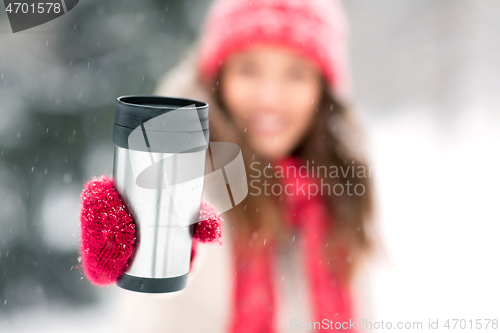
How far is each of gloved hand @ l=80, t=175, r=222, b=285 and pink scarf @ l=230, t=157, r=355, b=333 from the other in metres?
0.60

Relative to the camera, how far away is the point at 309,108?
3.64ft

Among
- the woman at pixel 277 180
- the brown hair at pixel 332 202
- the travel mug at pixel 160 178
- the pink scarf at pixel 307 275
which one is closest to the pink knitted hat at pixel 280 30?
the woman at pixel 277 180

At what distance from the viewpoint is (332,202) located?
1.18 metres

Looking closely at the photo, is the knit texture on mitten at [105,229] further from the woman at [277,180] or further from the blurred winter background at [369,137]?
the woman at [277,180]

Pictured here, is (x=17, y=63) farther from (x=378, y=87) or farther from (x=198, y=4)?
(x=378, y=87)

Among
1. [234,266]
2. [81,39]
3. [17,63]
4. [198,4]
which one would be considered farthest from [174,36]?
[234,266]

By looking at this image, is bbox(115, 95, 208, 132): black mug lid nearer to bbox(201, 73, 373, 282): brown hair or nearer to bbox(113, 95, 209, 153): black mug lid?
bbox(113, 95, 209, 153): black mug lid

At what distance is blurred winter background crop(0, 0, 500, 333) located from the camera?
1.35 m

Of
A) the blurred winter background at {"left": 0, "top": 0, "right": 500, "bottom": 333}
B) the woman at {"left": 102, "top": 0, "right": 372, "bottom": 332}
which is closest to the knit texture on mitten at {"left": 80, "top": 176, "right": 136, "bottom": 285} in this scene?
the blurred winter background at {"left": 0, "top": 0, "right": 500, "bottom": 333}

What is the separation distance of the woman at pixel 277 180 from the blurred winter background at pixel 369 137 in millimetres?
184

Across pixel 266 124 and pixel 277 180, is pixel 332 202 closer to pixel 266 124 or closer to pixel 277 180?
pixel 277 180

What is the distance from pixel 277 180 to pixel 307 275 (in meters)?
0.30

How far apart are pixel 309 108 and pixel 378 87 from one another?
2.63 metres

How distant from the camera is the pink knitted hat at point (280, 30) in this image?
95 centimetres
